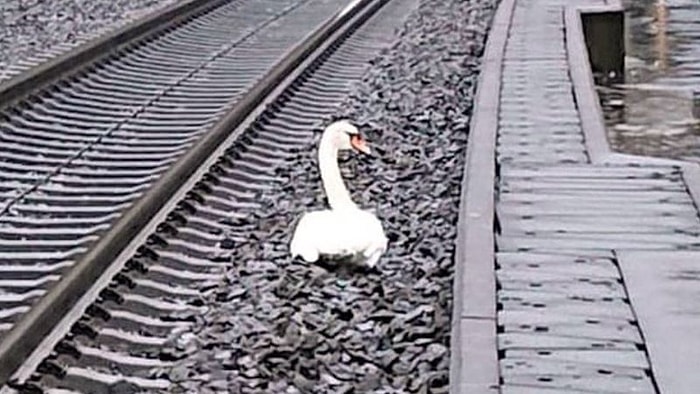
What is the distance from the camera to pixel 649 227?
688 cm

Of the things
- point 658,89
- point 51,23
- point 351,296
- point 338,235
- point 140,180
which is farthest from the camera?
point 51,23

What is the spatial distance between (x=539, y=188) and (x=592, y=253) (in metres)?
1.23

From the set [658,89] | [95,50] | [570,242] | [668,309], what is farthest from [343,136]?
[95,50]

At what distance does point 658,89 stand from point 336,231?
700 cm

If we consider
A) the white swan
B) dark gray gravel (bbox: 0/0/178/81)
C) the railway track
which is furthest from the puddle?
dark gray gravel (bbox: 0/0/178/81)

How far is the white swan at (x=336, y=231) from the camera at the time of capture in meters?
6.71

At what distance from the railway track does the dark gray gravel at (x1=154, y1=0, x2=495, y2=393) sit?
0.53 ft

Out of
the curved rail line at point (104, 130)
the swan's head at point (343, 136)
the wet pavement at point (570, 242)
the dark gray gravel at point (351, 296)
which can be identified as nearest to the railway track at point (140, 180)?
the curved rail line at point (104, 130)

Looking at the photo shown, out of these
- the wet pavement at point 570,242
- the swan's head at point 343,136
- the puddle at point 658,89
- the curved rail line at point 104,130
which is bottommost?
the puddle at point 658,89

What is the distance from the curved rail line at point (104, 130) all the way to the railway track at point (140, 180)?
0.05ft

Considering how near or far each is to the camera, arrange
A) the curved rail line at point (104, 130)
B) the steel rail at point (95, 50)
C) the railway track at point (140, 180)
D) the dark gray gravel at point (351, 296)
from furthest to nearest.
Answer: the steel rail at point (95, 50) → the curved rail line at point (104, 130) → the railway track at point (140, 180) → the dark gray gravel at point (351, 296)

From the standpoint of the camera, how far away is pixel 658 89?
1321cm

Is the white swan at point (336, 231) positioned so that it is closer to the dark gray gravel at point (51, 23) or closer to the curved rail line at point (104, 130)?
the curved rail line at point (104, 130)

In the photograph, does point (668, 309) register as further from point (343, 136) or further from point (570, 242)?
point (343, 136)
